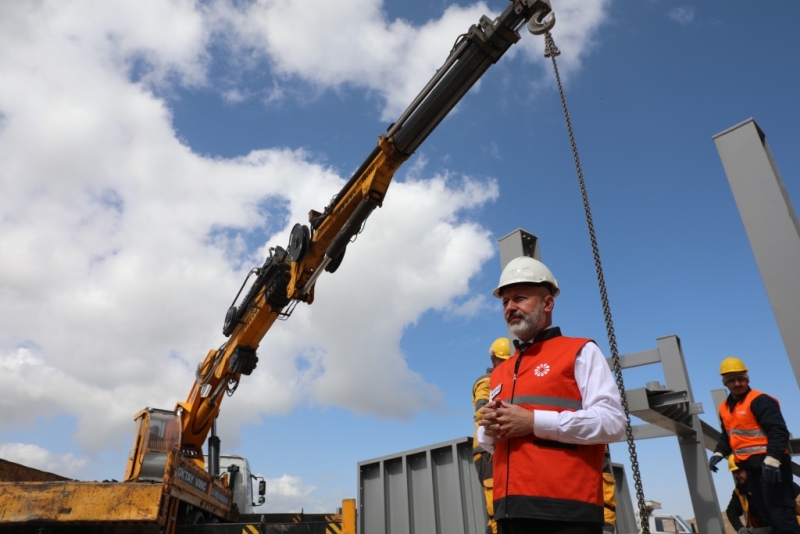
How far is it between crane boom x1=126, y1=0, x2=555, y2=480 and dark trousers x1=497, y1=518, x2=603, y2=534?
488 cm

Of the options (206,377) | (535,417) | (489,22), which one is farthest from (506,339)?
(206,377)

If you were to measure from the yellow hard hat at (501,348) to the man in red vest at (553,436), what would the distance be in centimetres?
256

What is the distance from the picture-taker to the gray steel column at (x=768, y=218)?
4219 mm

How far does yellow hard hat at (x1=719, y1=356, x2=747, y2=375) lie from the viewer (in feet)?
18.1

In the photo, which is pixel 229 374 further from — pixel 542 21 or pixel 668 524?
pixel 668 524

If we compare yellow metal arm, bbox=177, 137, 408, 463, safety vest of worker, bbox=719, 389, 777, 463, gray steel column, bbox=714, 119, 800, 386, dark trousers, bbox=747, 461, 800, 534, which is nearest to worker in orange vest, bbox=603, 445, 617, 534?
gray steel column, bbox=714, 119, 800, 386

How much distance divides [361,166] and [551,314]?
6.89 meters

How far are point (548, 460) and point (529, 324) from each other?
0.65 meters

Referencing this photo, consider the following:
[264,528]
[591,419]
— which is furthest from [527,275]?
[264,528]

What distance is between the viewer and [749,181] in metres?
4.67

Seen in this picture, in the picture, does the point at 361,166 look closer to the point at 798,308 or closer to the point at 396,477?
the point at 396,477

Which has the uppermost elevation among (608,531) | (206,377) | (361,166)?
(361,166)

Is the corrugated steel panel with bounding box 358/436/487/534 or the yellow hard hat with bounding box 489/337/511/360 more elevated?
the yellow hard hat with bounding box 489/337/511/360

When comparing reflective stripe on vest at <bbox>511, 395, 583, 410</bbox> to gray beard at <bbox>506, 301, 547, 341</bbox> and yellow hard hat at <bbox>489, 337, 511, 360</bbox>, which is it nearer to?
gray beard at <bbox>506, 301, 547, 341</bbox>
